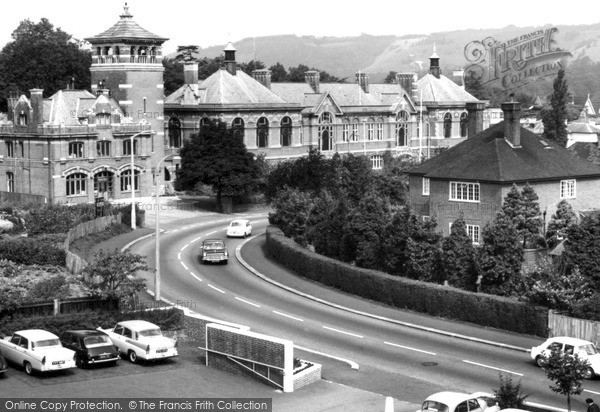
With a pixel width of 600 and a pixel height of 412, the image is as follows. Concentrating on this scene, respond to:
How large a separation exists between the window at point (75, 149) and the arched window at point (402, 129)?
46.4 m

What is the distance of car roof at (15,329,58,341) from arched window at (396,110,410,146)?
3649 inches

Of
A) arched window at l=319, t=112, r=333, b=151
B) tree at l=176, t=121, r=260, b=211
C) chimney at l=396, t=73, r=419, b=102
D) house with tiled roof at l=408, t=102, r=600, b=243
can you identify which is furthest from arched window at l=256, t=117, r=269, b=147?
house with tiled roof at l=408, t=102, r=600, b=243

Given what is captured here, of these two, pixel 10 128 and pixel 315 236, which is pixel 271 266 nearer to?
pixel 315 236

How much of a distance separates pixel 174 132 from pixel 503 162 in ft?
162

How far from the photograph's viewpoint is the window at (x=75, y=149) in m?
96.2

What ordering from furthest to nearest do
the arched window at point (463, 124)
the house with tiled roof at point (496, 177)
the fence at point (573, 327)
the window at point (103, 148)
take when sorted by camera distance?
the arched window at point (463, 124)
the window at point (103, 148)
the house with tiled roof at point (496, 177)
the fence at point (573, 327)

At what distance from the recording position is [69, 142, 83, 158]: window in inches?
3787

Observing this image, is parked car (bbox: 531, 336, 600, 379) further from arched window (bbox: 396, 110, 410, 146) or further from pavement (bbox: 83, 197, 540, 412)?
arched window (bbox: 396, 110, 410, 146)

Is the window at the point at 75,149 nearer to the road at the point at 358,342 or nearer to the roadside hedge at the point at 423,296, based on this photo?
the road at the point at 358,342

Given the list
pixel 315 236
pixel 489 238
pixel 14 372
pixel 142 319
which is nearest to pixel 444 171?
pixel 315 236

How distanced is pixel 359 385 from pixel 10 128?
63829mm

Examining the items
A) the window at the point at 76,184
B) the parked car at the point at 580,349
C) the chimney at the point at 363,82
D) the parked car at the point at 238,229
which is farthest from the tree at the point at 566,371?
the chimney at the point at 363,82

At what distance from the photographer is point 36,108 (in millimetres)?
95562

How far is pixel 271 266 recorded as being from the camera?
6969 cm
